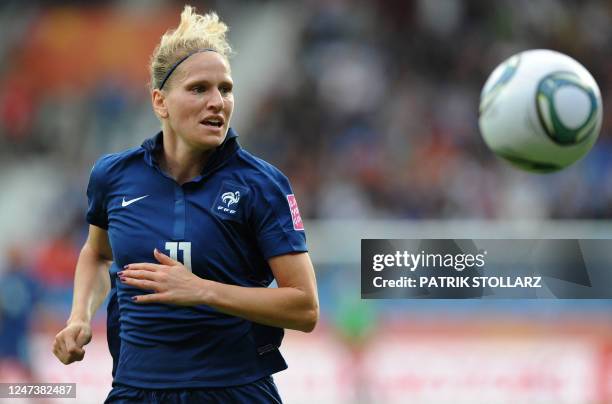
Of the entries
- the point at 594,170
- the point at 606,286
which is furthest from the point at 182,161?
the point at 594,170

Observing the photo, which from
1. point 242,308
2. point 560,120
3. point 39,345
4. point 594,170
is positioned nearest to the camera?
point 242,308

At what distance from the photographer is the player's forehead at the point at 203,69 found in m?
3.50

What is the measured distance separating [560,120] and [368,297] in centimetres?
447

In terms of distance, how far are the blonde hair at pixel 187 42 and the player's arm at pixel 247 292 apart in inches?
26.5

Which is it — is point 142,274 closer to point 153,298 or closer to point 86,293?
point 153,298

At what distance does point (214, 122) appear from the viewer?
3.51 meters

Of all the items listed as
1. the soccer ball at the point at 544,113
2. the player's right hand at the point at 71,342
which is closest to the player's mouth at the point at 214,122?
the player's right hand at the point at 71,342

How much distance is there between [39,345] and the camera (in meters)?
9.20

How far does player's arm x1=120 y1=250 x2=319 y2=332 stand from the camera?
10.7 ft

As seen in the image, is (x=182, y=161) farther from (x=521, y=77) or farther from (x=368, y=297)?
(x=368, y=297)

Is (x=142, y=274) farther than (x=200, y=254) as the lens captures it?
No

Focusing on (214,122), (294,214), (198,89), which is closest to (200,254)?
(294,214)

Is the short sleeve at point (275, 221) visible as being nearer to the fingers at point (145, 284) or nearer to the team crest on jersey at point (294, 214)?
the team crest on jersey at point (294, 214)

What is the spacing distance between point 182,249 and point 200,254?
0.20 feet
